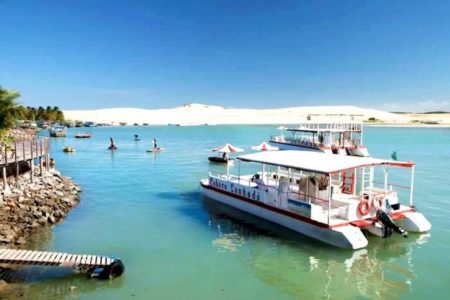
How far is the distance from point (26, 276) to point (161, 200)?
13631 mm

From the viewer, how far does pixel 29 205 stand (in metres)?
22.0

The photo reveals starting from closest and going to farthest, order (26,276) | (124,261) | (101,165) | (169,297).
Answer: (169,297) → (26,276) → (124,261) → (101,165)

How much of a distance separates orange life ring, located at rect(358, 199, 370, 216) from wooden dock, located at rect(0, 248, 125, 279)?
10.7 metres

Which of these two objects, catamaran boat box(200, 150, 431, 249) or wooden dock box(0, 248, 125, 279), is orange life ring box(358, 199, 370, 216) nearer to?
catamaran boat box(200, 150, 431, 249)

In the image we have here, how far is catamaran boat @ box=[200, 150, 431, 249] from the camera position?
17688 millimetres

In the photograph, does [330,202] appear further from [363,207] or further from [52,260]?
[52,260]

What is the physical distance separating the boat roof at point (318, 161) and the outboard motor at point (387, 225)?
2.31 metres

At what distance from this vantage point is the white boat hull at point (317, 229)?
1697 centimetres

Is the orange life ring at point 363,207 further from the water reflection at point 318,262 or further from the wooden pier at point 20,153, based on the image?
Answer: the wooden pier at point 20,153

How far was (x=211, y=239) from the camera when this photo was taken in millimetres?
19156

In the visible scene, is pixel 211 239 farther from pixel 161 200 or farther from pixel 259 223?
pixel 161 200

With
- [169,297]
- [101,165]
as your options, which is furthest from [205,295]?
[101,165]

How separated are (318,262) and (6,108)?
1612 cm

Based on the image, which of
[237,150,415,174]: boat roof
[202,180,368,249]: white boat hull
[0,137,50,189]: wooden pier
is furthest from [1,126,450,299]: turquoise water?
[0,137,50,189]: wooden pier
